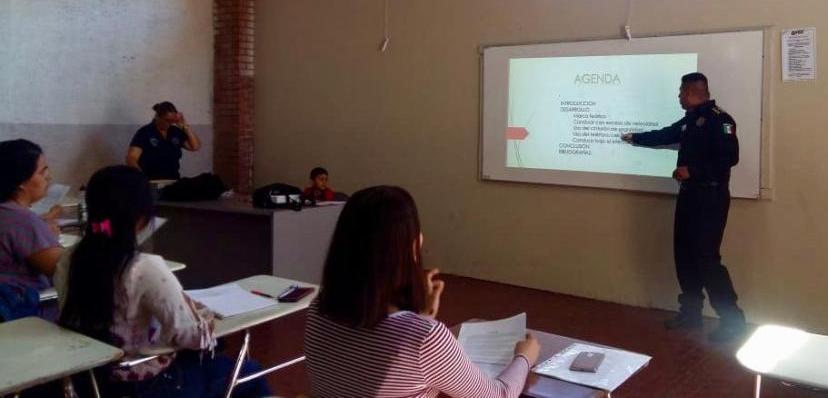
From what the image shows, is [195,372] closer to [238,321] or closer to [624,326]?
[238,321]

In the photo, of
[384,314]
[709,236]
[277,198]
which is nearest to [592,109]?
[709,236]

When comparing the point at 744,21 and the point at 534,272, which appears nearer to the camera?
the point at 744,21

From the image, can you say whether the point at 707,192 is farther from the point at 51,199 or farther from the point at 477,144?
the point at 51,199

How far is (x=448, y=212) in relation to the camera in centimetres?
595

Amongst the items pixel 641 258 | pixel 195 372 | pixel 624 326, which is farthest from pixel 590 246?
pixel 195 372

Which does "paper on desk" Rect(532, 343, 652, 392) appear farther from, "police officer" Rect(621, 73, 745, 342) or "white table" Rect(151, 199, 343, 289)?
"white table" Rect(151, 199, 343, 289)

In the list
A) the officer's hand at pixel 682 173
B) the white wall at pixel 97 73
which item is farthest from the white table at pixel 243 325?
the white wall at pixel 97 73

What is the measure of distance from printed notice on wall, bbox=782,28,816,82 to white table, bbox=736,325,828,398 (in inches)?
98.6

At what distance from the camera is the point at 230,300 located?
2.51m

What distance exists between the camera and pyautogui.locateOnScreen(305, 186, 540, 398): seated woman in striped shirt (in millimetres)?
1494

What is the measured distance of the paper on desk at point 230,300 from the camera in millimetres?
2400

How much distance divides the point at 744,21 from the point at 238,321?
145 inches

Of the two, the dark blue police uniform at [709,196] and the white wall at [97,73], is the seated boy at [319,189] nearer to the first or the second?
the white wall at [97,73]

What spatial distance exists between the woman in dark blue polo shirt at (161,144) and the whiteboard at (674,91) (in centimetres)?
258
